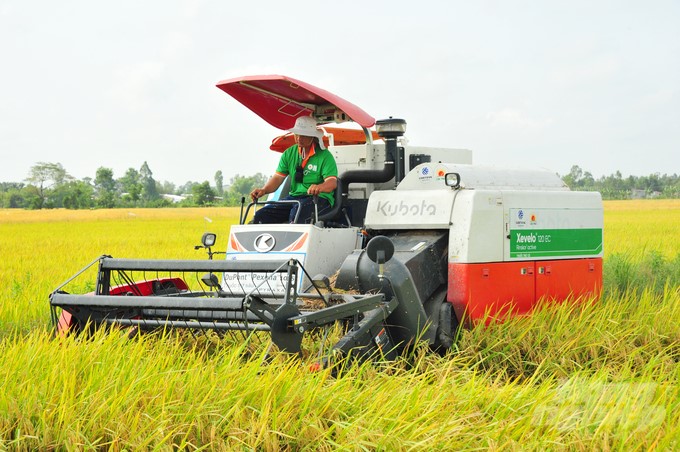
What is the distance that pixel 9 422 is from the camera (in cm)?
345

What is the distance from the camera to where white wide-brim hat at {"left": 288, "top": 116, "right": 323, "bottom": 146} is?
22.6 feet

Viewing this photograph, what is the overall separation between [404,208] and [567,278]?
174cm

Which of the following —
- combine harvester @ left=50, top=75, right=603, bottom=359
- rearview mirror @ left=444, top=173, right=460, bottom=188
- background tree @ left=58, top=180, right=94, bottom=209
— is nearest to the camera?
combine harvester @ left=50, top=75, right=603, bottom=359

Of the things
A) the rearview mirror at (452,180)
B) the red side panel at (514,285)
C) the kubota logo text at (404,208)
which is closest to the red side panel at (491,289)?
the red side panel at (514,285)

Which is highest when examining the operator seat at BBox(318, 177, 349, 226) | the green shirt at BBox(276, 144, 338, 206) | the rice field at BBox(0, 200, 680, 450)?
the green shirt at BBox(276, 144, 338, 206)

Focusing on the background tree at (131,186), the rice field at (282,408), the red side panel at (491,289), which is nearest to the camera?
the rice field at (282,408)

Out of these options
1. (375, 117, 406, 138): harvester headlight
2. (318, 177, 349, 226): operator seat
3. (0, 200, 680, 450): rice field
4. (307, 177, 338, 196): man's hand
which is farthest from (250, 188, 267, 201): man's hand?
(0, 200, 680, 450): rice field

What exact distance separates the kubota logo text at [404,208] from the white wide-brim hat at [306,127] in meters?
0.89

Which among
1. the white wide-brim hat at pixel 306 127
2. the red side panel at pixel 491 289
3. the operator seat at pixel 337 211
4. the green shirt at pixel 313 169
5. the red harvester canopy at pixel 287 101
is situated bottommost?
the red side panel at pixel 491 289

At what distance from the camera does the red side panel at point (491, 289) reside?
6160mm

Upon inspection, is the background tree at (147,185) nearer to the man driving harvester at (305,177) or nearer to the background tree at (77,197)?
the background tree at (77,197)

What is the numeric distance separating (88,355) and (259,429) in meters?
1.34

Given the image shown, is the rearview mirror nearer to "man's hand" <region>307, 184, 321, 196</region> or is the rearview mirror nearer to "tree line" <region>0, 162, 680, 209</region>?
"man's hand" <region>307, 184, 321, 196</region>

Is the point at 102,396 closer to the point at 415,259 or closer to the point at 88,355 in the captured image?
the point at 88,355
